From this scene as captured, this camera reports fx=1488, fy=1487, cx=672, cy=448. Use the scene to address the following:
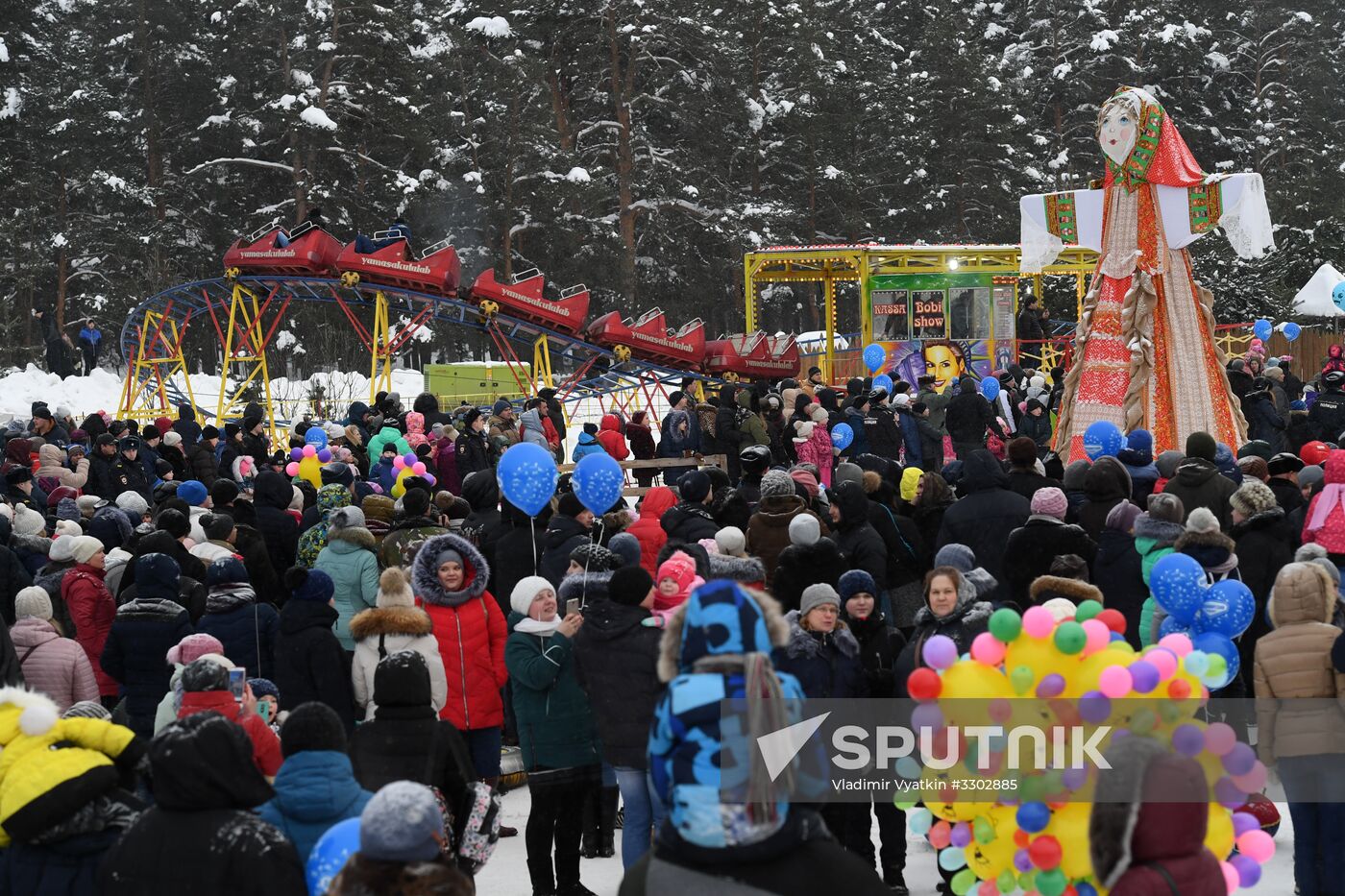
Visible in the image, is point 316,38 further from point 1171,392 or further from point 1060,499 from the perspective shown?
point 1060,499

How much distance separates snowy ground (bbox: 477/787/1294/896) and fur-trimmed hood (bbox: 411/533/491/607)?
1.23 m

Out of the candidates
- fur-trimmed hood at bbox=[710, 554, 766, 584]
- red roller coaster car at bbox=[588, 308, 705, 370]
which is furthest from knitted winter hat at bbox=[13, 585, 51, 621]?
red roller coaster car at bbox=[588, 308, 705, 370]

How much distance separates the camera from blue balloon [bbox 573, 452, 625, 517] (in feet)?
26.3

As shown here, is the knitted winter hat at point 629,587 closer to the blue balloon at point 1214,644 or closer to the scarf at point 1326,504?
the blue balloon at point 1214,644

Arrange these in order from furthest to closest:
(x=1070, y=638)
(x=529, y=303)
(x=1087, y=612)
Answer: (x=529, y=303), (x=1087, y=612), (x=1070, y=638)

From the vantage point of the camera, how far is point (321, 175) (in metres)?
36.8

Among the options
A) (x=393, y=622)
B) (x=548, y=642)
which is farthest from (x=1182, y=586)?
(x=393, y=622)

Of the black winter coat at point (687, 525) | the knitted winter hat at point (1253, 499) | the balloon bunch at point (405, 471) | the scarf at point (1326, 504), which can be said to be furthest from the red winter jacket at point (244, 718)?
the balloon bunch at point (405, 471)

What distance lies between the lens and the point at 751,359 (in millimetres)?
21328

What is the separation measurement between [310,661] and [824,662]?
2.20 meters

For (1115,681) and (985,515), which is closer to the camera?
(1115,681)

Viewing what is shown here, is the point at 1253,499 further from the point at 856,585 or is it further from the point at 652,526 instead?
the point at 652,526

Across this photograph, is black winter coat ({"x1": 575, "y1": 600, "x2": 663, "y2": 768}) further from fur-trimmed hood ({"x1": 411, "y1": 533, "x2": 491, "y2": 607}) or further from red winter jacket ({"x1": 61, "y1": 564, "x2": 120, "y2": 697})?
red winter jacket ({"x1": 61, "y1": 564, "x2": 120, "y2": 697})

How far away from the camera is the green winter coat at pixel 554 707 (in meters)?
5.96
